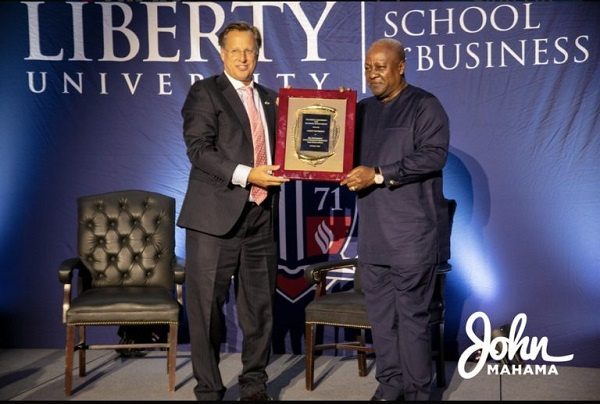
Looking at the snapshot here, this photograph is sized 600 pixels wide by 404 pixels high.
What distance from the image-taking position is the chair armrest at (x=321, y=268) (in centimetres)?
542

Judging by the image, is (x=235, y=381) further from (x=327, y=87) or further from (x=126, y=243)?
(x=327, y=87)

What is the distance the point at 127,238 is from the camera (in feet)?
19.2

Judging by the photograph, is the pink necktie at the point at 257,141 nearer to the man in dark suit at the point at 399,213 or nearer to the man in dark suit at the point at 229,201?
the man in dark suit at the point at 229,201

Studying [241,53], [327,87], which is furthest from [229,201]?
[327,87]

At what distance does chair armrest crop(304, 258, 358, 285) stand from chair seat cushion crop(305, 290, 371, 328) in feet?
0.46

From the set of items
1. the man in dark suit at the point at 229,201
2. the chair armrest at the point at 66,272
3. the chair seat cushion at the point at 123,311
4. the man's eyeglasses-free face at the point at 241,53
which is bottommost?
the chair seat cushion at the point at 123,311

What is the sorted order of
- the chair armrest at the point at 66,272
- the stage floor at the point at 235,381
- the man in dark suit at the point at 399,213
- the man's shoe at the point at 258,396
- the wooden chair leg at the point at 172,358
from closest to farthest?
the man in dark suit at the point at 399,213, the man's shoe at the point at 258,396, the stage floor at the point at 235,381, the wooden chair leg at the point at 172,358, the chair armrest at the point at 66,272

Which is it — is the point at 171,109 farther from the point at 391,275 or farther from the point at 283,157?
the point at 391,275

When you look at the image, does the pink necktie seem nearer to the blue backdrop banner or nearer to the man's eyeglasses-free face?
the man's eyeglasses-free face

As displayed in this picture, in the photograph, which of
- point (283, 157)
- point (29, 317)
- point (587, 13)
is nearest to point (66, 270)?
point (29, 317)

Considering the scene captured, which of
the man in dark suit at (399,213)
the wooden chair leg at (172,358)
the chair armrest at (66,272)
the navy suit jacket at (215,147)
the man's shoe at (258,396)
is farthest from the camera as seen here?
the chair armrest at (66,272)

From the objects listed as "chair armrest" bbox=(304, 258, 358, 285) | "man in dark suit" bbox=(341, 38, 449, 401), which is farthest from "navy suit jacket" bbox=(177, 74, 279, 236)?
"chair armrest" bbox=(304, 258, 358, 285)

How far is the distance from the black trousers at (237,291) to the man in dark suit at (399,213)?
504 millimetres

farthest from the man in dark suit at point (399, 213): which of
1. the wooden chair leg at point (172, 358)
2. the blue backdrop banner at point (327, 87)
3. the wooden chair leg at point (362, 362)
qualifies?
the blue backdrop banner at point (327, 87)
